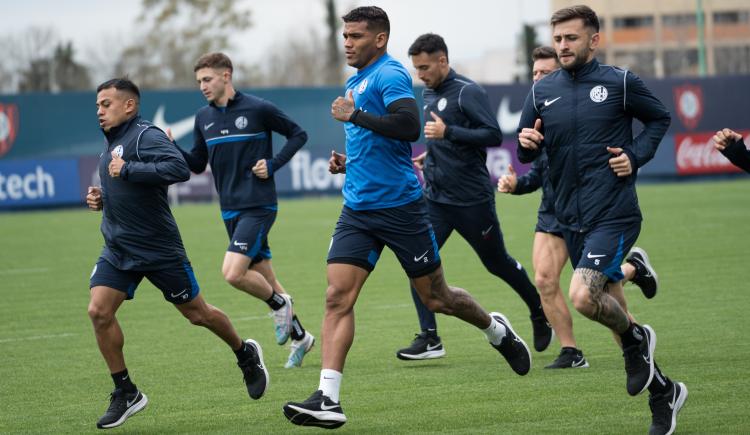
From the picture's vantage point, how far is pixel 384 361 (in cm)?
955

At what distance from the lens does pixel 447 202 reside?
9992 mm

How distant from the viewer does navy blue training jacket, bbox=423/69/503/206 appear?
9844 mm

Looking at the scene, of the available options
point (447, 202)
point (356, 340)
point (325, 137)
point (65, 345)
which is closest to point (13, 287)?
point (65, 345)

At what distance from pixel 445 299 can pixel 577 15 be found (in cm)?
198

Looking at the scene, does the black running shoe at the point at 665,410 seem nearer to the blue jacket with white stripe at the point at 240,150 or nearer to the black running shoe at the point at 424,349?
the black running shoe at the point at 424,349

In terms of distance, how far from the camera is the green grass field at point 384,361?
730 cm

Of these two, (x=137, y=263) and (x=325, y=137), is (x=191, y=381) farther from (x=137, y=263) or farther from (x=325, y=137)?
(x=325, y=137)

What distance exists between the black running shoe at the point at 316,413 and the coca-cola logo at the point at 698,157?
29443 mm

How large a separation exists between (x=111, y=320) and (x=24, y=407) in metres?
1.05

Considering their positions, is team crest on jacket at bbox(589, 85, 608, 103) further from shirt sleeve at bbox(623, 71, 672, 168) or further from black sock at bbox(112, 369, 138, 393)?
black sock at bbox(112, 369, 138, 393)

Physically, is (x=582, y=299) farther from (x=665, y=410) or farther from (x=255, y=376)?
(x=255, y=376)

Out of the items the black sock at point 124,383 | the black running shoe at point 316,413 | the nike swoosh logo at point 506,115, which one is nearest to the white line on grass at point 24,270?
the black sock at point 124,383

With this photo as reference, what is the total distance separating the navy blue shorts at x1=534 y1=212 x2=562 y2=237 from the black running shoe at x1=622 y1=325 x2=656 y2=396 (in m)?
2.18

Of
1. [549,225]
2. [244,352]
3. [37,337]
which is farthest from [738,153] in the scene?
[37,337]
